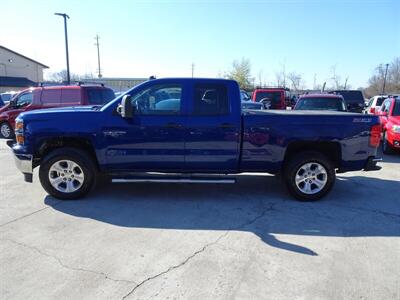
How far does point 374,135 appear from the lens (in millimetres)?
5375

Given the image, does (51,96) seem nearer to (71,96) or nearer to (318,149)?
(71,96)

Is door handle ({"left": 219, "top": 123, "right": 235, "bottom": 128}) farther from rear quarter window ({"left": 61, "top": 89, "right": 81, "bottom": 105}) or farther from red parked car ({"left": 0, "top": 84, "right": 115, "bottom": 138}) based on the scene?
rear quarter window ({"left": 61, "top": 89, "right": 81, "bottom": 105})

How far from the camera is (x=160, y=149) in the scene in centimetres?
526

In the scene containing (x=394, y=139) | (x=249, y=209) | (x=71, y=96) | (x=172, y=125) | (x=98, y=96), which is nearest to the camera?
(x=249, y=209)

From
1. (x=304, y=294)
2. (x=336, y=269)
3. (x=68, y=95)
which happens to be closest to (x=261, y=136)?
(x=336, y=269)

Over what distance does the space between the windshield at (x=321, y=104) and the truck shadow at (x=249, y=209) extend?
15.7 feet

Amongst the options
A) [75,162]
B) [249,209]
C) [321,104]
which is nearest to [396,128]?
[321,104]

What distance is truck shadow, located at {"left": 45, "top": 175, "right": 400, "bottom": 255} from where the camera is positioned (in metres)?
4.38

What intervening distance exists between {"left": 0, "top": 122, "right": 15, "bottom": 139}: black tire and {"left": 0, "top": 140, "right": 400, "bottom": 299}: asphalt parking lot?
8.21m

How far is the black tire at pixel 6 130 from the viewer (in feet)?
42.7

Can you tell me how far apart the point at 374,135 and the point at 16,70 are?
61.0 m

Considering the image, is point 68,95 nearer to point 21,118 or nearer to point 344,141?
point 21,118

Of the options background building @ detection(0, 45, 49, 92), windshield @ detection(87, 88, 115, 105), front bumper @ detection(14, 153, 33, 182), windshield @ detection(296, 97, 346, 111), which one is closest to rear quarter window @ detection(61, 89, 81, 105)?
windshield @ detection(87, 88, 115, 105)

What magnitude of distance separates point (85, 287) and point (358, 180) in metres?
5.86
